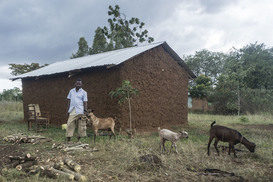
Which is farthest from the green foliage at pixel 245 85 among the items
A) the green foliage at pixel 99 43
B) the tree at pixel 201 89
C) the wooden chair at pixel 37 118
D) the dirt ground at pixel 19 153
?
the dirt ground at pixel 19 153

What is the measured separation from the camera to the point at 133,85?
395 inches

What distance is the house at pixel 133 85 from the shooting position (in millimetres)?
9812

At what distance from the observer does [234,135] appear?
239 inches

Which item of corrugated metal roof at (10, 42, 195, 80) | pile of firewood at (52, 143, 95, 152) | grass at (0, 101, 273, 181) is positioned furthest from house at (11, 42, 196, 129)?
grass at (0, 101, 273, 181)

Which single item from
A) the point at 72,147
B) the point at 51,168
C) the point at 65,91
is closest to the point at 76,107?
the point at 72,147

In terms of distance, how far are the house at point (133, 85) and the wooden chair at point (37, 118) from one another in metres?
0.53

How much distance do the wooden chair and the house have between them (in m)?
0.53

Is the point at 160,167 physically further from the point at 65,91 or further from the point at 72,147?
the point at 65,91

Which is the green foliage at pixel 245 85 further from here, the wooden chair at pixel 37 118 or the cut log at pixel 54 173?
the cut log at pixel 54 173

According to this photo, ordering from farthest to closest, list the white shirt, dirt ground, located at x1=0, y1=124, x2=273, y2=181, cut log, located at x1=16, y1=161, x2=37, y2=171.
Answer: the white shirt, dirt ground, located at x1=0, y1=124, x2=273, y2=181, cut log, located at x1=16, y1=161, x2=37, y2=171

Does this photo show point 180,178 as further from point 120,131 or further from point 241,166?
point 120,131

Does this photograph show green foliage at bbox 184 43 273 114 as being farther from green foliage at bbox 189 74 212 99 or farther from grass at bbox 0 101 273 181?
grass at bbox 0 101 273 181

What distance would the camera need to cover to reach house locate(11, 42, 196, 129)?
32.2 ft

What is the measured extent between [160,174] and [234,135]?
2.50m
